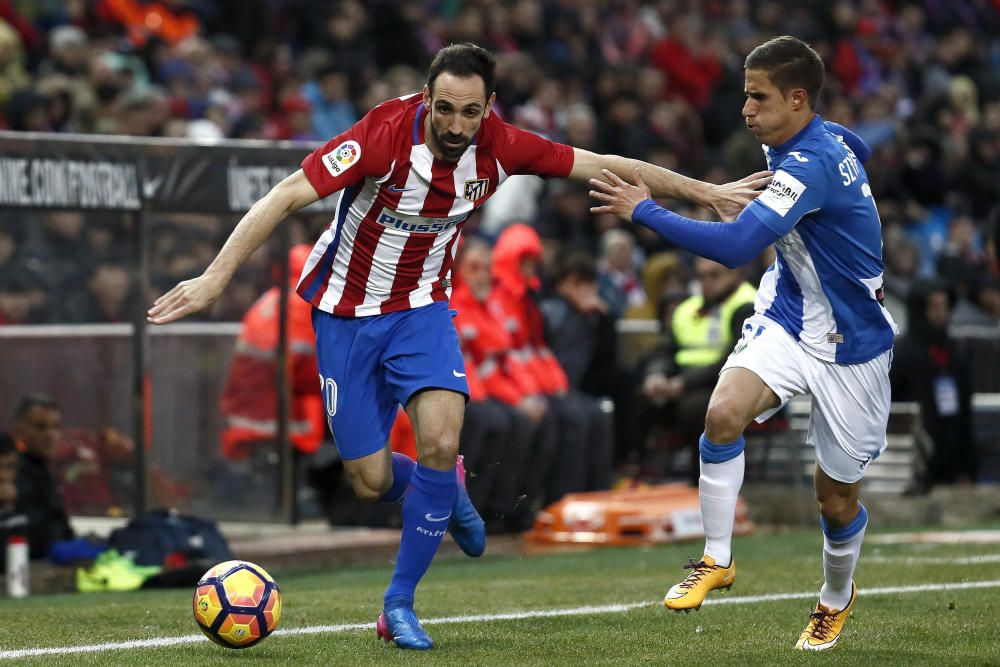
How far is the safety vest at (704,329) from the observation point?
43.3 ft

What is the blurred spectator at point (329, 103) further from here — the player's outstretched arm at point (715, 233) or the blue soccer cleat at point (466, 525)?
the player's outstretched arm at point (715, 233)

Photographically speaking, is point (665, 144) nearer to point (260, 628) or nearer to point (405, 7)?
point (405, 7)

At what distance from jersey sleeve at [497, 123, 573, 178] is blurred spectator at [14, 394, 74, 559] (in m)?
4.81

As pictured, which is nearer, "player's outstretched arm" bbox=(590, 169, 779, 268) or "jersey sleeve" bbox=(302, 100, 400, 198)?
"player's outstretched arm" bbox=(590, 169, 779, 268)

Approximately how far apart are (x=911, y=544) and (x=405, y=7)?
891 cm

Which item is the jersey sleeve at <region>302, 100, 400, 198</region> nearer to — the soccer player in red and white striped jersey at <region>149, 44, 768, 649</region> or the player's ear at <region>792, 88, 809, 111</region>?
the soccer player in red and white striped jersey at <region>149, 44, 768, 649</region>

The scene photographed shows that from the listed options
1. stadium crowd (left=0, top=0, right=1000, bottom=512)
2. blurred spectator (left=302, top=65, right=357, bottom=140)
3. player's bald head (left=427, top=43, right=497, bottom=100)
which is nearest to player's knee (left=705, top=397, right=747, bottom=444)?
player's bald head (left=427, top=43, right=497, bottom=100)

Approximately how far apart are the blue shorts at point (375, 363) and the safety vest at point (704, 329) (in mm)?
5959

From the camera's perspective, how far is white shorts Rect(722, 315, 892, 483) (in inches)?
274

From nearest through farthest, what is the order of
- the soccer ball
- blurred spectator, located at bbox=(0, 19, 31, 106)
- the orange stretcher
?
the soccer ball → the orange stretcher → blurred spectator, located at bbox=(0, 19, 31, 106)

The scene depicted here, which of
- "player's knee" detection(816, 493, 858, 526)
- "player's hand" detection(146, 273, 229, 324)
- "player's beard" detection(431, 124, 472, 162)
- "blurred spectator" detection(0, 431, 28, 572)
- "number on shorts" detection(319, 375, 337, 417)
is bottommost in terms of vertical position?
"blurred spectator" detection(0, 431, 28, 572)

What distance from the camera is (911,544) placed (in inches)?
468

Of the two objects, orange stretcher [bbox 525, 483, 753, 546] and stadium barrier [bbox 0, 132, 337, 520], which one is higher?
stadium barrier [bbox 0, 132, 337, 520]

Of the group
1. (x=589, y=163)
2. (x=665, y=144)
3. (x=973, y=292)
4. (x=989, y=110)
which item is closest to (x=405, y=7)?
(x=665, y=144)
